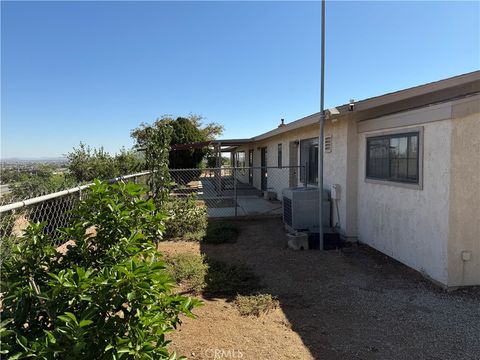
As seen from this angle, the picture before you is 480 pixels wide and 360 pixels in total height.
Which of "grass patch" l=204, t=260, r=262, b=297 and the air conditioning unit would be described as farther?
the air conditioning unit

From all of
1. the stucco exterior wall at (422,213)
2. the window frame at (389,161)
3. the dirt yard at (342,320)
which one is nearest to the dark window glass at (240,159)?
the window frame at (389,161)

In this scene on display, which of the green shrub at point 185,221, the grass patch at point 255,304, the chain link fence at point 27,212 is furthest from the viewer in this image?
the green shrub at point 185,221

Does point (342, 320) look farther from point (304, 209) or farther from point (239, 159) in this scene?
point (239, 159)

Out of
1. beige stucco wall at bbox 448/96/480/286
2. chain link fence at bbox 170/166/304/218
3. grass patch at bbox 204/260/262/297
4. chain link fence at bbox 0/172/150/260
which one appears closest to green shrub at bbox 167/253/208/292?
grass patch at bbox 204/260/262/297

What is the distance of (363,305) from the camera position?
462cm

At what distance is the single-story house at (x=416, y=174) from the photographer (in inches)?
194

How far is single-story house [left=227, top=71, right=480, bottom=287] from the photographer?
194 inches

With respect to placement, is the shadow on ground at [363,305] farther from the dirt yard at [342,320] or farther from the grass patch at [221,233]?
the grass patch at [221,233]

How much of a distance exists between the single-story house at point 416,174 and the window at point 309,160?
115 centimetres

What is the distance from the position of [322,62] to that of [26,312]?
5926mm

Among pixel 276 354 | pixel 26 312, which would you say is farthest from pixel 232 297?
pixel 26 312

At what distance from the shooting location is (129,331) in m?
2.11

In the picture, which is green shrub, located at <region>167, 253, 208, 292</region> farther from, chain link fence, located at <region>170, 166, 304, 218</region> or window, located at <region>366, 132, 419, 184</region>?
window, located at <region>366, 132, 419, 184</region>

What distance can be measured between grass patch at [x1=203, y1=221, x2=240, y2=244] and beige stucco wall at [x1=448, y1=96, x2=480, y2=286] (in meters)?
Result: 4.35
